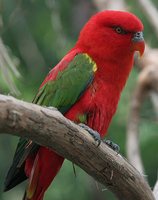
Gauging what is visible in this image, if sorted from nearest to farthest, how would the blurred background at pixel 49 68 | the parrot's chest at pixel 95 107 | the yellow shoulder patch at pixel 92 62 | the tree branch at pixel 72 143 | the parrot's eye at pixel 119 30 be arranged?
the tree branch at pixel 72 143, the parrot's chest at pixel 95 107, the yellow shoulder patch at pixel 92 62, the parrot's eye at pixel 119 30, the blurred background at pixel 49 68

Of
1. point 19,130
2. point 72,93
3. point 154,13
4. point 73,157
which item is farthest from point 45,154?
point 154,13

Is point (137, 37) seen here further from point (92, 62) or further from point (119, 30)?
point (92, 62)

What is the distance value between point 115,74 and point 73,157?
3.13 ft

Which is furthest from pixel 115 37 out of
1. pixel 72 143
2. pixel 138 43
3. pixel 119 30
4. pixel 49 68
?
pixel 49 68

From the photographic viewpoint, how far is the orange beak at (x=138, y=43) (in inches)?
175

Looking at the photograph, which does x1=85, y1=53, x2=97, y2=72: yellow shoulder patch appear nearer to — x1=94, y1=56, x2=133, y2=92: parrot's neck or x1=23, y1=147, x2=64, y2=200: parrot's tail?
x1=94, y1=56, x2=133, y2=92: parrot's neck

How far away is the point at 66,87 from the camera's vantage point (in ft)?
14.3

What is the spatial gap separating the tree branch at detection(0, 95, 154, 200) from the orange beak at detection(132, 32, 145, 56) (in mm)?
890

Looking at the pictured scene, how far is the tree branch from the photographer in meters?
3.26

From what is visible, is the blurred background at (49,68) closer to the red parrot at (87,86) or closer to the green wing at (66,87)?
the red parrot at (87,86)

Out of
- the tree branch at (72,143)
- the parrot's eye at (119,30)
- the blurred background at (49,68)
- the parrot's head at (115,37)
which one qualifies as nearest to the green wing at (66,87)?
the parrot's head at (115,37)

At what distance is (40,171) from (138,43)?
1037 millimetres

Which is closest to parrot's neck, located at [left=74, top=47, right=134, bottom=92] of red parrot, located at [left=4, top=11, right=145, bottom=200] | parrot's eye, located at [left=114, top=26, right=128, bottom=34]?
red parrot, located at [left=4, top=11, right=145, bottom=200]

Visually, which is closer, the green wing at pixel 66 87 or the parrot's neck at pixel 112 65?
the green wing at pixel 66 87
